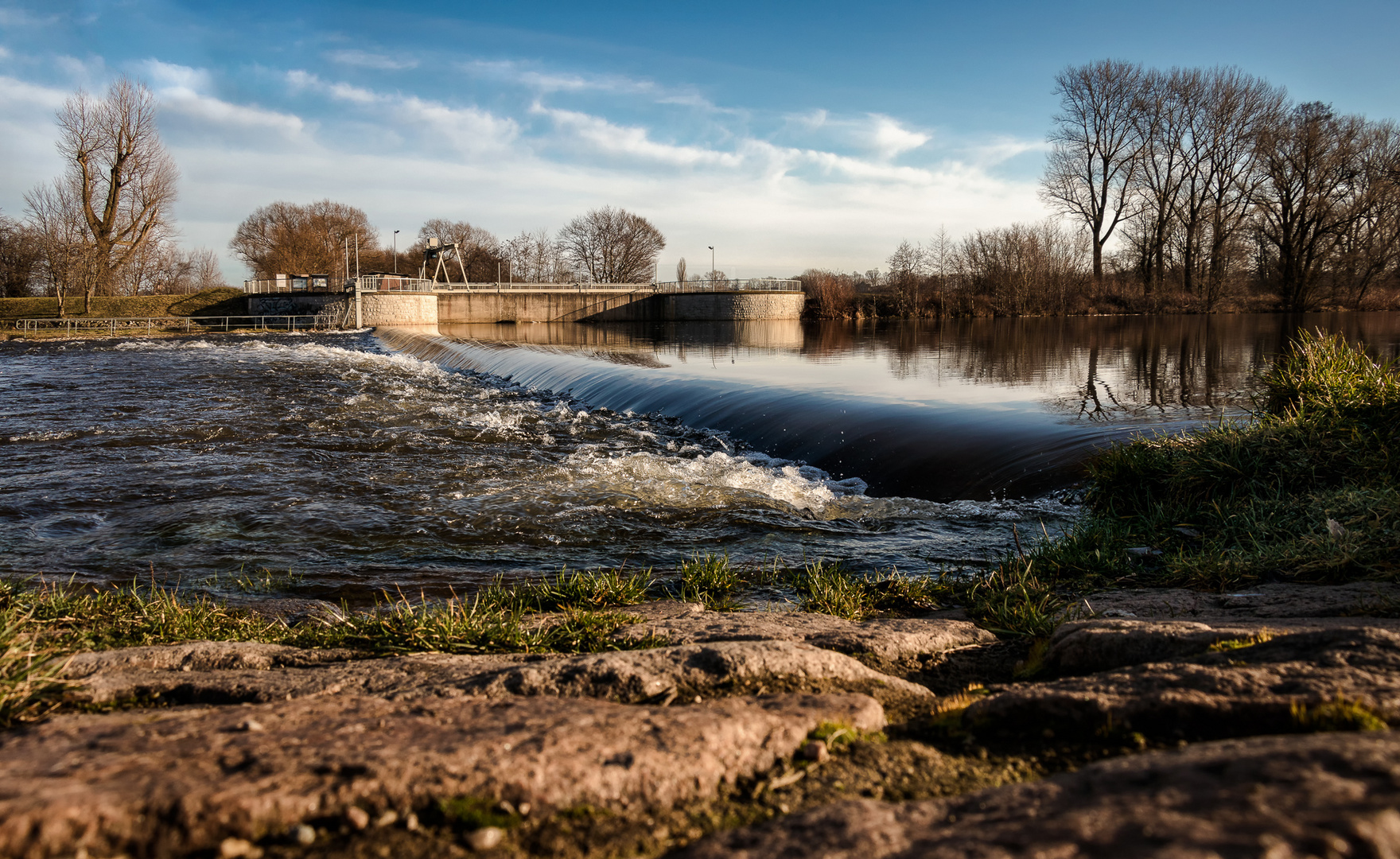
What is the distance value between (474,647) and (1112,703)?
7.86 ft

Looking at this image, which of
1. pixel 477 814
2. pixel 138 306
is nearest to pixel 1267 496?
pixel 477 814

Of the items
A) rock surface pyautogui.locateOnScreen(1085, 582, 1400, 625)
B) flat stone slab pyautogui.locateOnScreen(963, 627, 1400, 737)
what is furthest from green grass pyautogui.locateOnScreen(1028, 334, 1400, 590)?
flat stone slab pyautogui.locateOnScreen(963, 627, 1400, 737)

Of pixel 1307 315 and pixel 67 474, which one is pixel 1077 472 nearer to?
pixel 67 474

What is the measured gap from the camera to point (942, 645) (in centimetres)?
328

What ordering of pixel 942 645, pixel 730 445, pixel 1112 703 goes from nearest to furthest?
pixel 1112 703 → pixel 942 645 → pixel 730 445

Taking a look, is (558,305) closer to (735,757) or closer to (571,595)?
(571,595)

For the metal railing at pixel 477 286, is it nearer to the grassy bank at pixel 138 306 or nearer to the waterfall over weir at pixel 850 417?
the grassy bank at pixel 138 306

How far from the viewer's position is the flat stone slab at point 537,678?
2393 mm

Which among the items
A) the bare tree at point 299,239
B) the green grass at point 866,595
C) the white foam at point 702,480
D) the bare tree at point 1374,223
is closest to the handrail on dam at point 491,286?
the bare tree at point 299,239

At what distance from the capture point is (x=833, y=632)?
3377 mm

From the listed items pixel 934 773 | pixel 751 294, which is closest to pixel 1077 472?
pixel 934 773

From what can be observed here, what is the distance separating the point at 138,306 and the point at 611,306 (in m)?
33.3

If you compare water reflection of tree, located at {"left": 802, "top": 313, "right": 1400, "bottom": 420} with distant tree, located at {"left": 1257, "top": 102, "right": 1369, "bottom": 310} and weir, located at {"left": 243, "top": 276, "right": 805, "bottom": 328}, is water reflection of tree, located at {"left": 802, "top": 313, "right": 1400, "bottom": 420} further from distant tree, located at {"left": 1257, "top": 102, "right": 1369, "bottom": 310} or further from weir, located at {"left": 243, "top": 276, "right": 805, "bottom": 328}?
weir, located at {"left": 243, "top": 276, "right": 805, "bottom": 328}

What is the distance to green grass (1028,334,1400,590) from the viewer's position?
4297 millimetres
